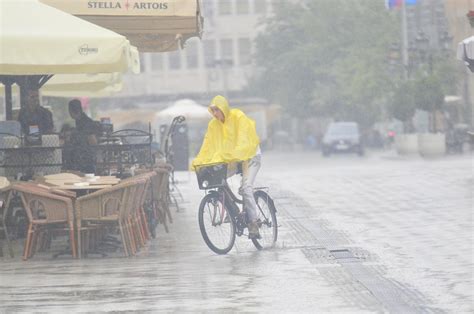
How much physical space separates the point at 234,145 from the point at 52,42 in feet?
7.27

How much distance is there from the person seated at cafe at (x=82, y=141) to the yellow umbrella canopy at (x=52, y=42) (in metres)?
1.87

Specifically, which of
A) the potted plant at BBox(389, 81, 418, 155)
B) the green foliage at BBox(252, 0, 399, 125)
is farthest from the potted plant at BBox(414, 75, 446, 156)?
the green foliage at BBox(252, 0, 399, 125)

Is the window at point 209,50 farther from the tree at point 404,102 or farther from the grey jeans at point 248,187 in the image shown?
the grey jeans at point 248,187

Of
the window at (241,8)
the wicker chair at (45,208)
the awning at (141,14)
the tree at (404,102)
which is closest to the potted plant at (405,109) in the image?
the tree at (404,102)

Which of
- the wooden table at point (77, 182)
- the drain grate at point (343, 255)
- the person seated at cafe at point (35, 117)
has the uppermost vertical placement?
the person seated at cafe at point (35, 117)

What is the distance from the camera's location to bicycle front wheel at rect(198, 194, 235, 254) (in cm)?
1430

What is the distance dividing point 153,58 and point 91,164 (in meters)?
83.2

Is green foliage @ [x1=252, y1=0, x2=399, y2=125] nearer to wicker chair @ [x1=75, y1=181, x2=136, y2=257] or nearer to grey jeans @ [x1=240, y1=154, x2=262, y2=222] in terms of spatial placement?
grey jeans @ [x1=240, y1=154, x2=262, y2=222]

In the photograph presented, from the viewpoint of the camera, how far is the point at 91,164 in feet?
54.3

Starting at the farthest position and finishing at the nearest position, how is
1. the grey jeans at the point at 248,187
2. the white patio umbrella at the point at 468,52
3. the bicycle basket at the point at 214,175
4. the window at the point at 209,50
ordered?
the window at the point at 209,50 < the white patio umbrella at the point at 468,52 < the grey jeans at the point at 248,187 < the bicycle basket at the point at 214,175

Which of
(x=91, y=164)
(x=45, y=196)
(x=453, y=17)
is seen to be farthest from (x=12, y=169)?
(x=453, y=17)

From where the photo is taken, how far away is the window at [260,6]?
97.6m

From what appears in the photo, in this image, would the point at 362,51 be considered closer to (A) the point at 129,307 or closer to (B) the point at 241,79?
(B) the point at 241,79

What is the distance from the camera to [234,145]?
14703mm
